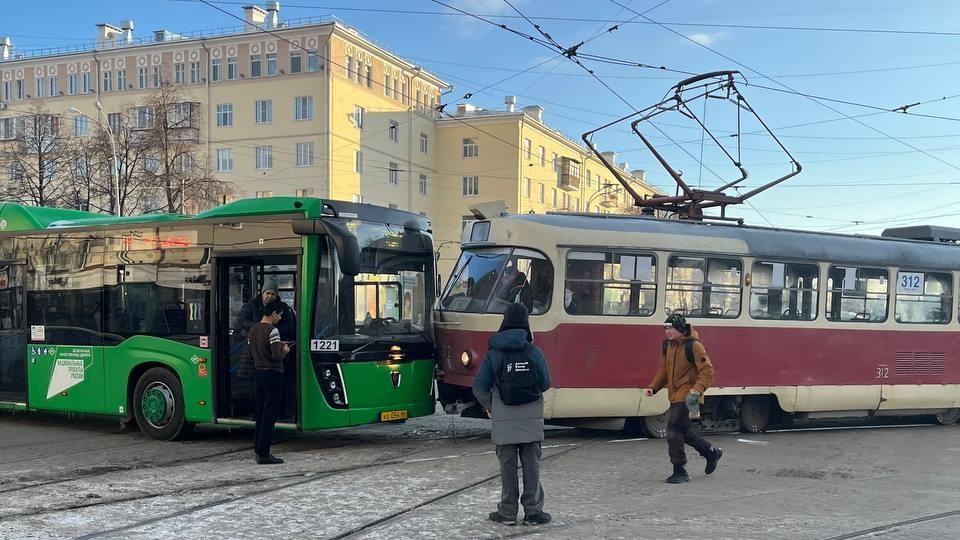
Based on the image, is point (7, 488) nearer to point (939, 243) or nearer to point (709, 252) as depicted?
point (709, 252)

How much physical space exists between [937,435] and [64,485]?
38.4 feet

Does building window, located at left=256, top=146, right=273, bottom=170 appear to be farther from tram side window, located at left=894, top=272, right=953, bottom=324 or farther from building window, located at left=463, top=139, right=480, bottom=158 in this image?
tram side window, located at left=894, top=272, right=953, bottom=324

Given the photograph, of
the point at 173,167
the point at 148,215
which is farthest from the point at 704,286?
the point at 173,167

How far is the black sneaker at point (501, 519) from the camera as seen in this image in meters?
6.48

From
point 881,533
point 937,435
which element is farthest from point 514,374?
point 937,435

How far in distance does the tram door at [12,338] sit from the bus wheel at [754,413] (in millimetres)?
10453

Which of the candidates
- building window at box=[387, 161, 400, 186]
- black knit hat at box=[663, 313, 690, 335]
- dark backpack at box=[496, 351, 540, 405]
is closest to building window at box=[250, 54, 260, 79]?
building window at box=[387, 161, 400, 186]

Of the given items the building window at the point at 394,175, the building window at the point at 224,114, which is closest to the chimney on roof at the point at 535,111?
the building window at the point at 394,175

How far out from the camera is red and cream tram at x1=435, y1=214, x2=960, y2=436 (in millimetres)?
10438

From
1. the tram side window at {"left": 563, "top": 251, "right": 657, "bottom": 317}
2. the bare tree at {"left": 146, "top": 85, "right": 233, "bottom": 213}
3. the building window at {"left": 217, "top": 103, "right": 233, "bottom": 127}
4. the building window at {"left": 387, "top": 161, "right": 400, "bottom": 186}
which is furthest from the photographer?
the building window at {"left": 387, "top": 161, "right": 400, "bottom": 186}

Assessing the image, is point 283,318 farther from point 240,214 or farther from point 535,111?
point 535,111

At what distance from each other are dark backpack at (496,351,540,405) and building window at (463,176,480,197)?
52208 millimetres

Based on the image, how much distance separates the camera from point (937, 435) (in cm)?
1220

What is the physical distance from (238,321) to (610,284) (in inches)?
189
